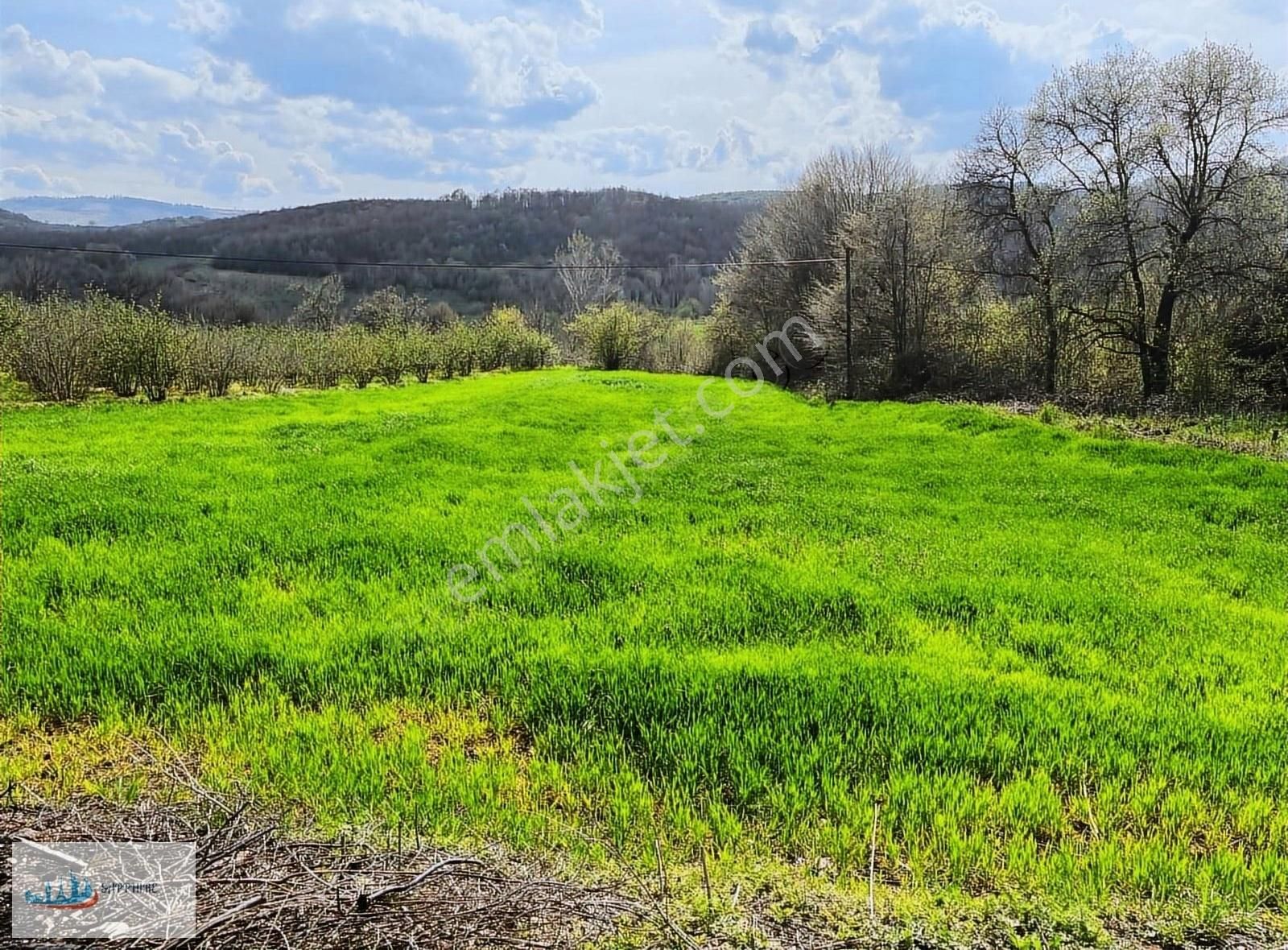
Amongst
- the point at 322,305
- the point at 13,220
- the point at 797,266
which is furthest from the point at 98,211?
the point at 797,266

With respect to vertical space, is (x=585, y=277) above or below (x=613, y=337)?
above

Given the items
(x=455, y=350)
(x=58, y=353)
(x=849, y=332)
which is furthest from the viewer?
(x=455, y=350)

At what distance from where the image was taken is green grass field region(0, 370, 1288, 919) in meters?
2.87

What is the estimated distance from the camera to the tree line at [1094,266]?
57.5 ft

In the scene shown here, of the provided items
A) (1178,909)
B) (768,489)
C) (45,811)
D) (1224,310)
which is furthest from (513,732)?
(1224,310)

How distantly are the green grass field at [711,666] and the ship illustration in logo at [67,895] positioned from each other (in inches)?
39.0

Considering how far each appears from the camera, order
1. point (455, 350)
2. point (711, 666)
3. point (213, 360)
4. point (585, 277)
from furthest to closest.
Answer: point (585, 277) → point (455, 350) → point (213, 360) → point (711, 666)

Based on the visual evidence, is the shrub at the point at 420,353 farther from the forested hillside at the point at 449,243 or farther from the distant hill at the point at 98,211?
the distant hill at the point at 98,211

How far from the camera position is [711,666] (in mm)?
4102

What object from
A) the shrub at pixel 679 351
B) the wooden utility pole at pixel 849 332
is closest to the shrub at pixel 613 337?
the shrub at pixel 679 351

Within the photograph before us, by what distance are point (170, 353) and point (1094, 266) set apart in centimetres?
2838

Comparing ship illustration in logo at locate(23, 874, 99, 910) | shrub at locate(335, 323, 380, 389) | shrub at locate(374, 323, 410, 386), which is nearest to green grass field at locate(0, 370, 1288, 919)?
ship illustration in logo at locate(23, 874, 99, 910)

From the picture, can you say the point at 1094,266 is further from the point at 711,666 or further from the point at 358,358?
the point at 358,358

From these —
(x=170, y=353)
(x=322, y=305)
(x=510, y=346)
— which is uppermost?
(x=322, y=305)
